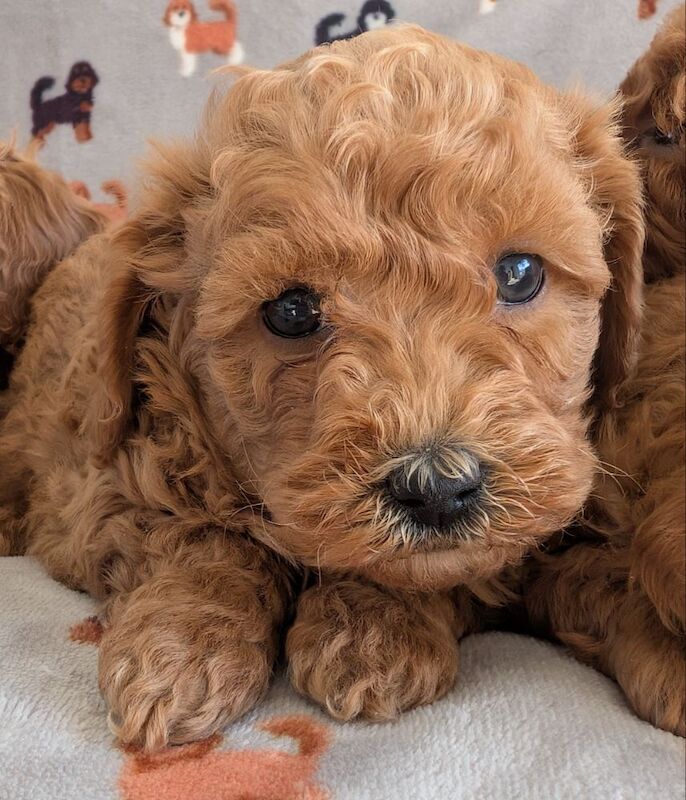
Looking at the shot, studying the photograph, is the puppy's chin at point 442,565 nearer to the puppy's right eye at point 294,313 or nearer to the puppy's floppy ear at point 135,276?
the puppy's right eye at point 294,313

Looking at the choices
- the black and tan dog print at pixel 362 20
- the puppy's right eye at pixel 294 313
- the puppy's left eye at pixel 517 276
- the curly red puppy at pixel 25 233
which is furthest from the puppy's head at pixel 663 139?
the curly red puppy at pixel 25 233

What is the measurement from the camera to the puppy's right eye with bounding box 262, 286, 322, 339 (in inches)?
60.2

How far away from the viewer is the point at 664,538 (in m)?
1.28

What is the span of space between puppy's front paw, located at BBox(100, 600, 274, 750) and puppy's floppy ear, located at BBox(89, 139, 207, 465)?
1.39ft

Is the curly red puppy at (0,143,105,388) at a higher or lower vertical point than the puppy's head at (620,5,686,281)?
lower

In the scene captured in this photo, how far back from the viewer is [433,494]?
1240mm

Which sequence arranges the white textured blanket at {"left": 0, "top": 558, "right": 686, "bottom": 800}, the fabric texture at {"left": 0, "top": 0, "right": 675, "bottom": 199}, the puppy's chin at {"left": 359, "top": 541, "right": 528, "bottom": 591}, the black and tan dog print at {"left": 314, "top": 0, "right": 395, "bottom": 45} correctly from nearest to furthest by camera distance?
1. the white textured blanket at {"left": 0, "top": 558, "right": 686, "bottom": 800}
2. the puppy's chin at {"left": 359, "top": 541, "right": 528, "bottom": 591}
3. the black and tan dog print at {"left": 314, "top": 0, "right": 395, "bottom": 45}
4. the fabric texture at {"left": 0, "top": 0, "right": 675, "bottom": 199}

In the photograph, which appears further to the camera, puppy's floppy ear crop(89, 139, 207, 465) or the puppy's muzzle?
puppy's floppy ear crop(89, 139, 207, 465)

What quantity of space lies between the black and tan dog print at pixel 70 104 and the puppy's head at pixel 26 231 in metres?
0.75

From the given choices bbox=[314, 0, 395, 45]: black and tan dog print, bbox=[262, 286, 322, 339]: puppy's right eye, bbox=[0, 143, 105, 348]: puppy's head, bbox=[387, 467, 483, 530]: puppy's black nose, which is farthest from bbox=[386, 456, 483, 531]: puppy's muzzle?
bbox=[314, 0, 395, 45]: black and tan dog print

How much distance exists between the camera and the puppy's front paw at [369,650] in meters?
1.43

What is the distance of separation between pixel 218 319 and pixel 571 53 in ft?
7.00

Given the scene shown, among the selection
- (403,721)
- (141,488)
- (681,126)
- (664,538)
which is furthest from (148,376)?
(681,126)

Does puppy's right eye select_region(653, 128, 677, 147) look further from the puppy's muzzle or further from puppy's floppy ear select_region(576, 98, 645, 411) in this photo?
the puppy's muzzle
